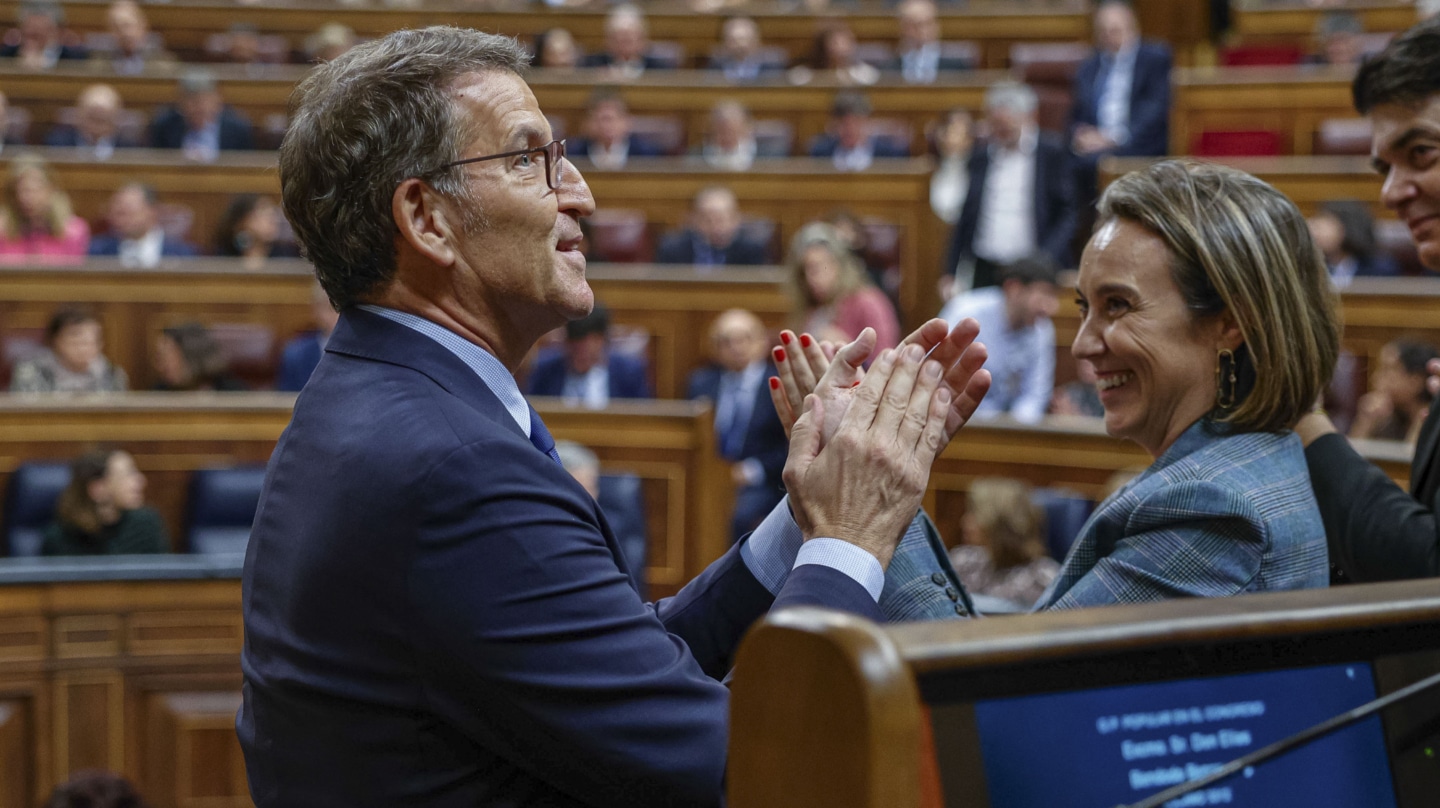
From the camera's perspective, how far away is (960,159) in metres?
6.01

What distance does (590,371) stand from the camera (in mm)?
4859

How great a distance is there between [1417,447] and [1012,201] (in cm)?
404

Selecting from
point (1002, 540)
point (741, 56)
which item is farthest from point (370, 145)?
point (741, 56)

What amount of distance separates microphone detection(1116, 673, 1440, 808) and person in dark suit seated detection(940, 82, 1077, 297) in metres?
4.84

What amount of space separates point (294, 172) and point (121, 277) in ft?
14.4

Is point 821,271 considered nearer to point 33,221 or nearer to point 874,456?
point 33,221

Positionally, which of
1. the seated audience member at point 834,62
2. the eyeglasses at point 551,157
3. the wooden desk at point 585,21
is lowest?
the eyeglasses at point 551,157

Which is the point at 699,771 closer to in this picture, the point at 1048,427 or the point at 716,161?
the point at 1048,427

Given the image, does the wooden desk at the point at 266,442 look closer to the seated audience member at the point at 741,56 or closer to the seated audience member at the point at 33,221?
the seated audience member at the point at 33,221

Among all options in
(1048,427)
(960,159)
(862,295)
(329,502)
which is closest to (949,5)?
(960,159)

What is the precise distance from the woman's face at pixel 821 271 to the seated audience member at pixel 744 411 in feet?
0.93

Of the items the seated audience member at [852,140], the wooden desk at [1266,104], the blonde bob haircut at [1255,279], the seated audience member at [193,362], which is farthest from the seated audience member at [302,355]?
the blonde bob haircut at [1255,279]

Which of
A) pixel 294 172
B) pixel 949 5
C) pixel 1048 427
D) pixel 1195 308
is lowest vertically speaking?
pixel 1048 427

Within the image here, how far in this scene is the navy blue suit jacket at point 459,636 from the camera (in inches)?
38.9
